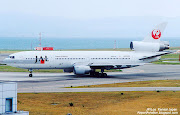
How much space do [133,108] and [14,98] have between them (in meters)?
15.0

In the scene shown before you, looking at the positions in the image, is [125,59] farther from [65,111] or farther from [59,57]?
[65,111]

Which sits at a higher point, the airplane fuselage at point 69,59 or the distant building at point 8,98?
the airplane fuselage at point 69,59

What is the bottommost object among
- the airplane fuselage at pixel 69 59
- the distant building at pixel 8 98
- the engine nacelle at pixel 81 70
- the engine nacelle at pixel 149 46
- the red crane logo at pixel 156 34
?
the distant building at pixel 8 98

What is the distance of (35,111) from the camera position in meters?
37.8

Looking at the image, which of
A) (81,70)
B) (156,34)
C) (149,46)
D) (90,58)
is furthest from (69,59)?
(156,34)

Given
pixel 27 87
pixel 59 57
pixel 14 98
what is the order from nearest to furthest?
1. pixel 14 98
2. pixel 27 87
3. pixel 59 57

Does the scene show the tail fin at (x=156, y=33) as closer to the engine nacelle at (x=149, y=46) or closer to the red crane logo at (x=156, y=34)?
the red crane logo at (x=156, y=34)

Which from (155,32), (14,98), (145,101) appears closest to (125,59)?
(155,32)

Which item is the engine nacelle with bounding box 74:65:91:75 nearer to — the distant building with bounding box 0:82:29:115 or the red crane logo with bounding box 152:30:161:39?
the red crane logo with bounding box 152:30:161:39

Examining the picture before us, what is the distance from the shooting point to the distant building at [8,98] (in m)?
29.2

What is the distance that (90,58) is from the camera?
236 ft

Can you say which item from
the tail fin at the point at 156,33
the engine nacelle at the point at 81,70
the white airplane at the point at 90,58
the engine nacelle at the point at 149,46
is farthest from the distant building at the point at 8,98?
the tail fin at the point at 156,33

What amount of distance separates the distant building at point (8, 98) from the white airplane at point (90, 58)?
39702 millimetres

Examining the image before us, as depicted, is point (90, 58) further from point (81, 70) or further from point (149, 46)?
point (149, 46)
